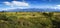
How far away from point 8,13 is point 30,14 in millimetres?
508

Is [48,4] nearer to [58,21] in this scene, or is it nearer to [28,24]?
[58,21]

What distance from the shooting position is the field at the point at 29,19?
2.70 metres

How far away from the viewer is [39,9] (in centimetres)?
281

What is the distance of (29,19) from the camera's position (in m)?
2.74

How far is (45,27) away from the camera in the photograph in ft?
9.01

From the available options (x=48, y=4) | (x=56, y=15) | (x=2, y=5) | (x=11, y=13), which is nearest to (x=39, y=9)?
(x=48, y=4)

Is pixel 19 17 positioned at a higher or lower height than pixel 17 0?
lower

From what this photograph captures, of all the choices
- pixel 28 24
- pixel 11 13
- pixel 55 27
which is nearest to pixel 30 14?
pixel 28 24

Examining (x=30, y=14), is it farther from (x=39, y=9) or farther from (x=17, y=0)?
(x=17, y=0)

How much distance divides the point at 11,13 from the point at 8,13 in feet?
0.23

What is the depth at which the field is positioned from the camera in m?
2.70

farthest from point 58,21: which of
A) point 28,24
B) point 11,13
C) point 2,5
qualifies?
point 2,5

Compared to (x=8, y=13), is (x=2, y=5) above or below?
above

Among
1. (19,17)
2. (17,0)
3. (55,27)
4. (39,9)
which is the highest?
(17,0)
